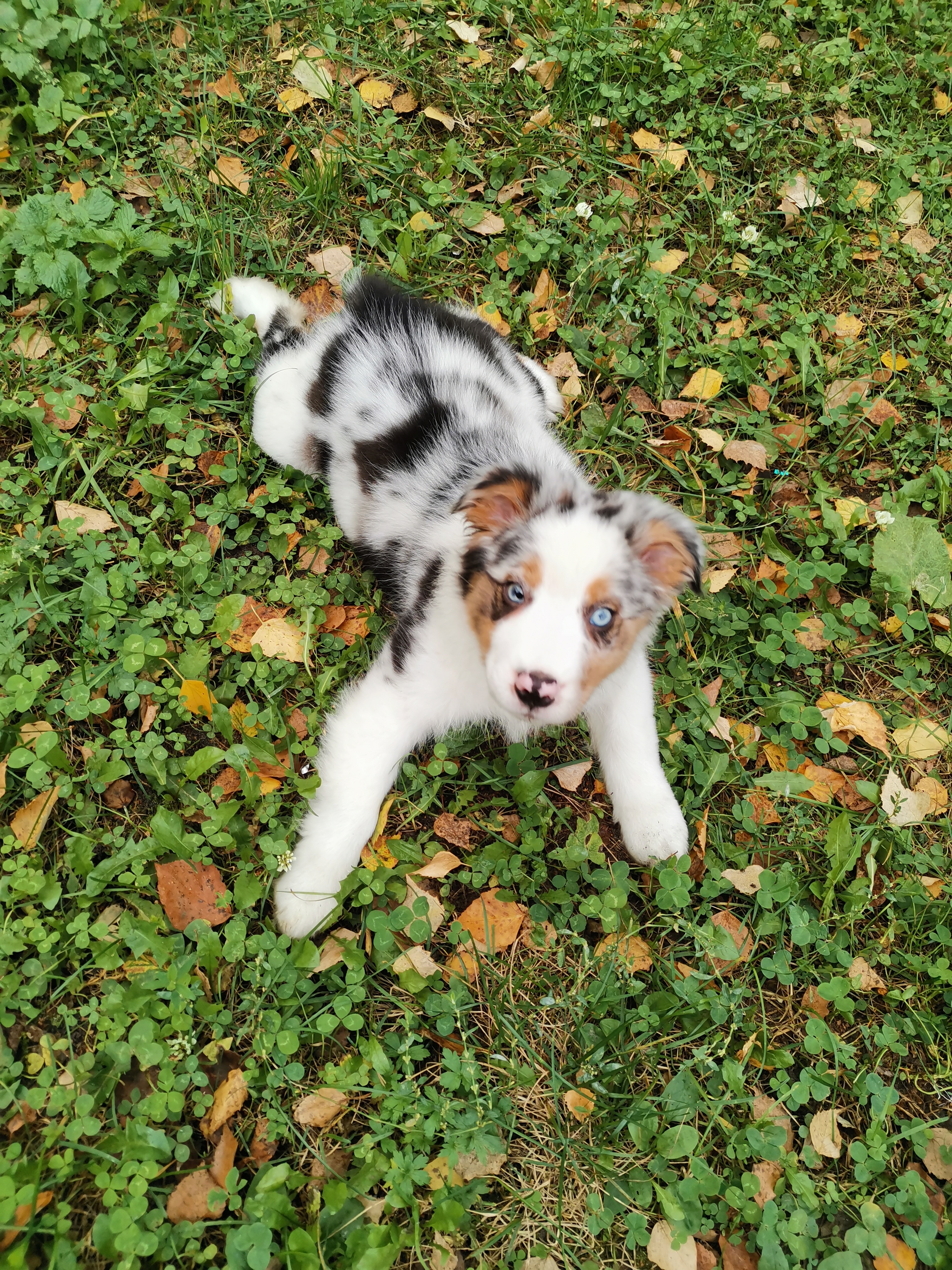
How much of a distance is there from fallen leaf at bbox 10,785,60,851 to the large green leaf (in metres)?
3.44

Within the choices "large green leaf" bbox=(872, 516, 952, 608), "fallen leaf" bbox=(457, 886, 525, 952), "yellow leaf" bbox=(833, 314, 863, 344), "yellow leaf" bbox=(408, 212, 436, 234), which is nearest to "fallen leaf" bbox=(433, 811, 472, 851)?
"fallen leaf" bbox=(457, 886, 525, 952)

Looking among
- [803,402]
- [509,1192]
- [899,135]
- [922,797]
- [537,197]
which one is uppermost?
[899,135]

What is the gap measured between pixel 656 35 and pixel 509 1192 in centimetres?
547

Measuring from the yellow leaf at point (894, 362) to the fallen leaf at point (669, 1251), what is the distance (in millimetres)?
3935

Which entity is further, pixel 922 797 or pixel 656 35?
pixel 656 35

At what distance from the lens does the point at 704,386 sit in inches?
169

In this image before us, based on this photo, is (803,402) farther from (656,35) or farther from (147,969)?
(147,969)

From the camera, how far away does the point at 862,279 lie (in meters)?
4.67

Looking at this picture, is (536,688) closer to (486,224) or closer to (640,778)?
(640,778)

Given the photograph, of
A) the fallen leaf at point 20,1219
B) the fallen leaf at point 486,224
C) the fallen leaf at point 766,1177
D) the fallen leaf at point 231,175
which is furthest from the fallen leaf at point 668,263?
the fallen leaf at point 20,1219

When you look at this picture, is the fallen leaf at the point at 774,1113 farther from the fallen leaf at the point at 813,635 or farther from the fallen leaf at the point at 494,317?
the fallen leaf at the point at 494,317

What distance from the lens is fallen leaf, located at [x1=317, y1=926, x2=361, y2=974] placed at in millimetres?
3012

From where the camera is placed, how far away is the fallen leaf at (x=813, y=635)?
389 cm

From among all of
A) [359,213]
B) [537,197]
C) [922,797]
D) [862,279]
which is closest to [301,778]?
[922,797]
